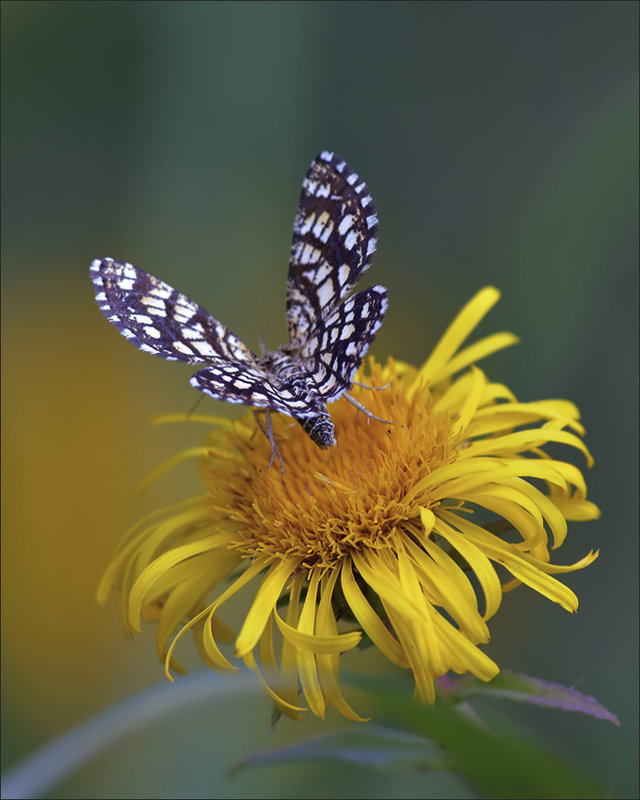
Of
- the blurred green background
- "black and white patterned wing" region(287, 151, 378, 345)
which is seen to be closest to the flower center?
"black and white patterned wing" region(287, 151, 378, 345)

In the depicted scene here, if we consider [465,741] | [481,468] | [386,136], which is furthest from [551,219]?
[465,741]

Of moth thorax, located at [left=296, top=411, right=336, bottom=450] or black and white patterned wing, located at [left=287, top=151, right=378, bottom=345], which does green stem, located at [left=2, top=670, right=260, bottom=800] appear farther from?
black and white patterned wing, located at [left=287, top=151, right=378, bottom=345]

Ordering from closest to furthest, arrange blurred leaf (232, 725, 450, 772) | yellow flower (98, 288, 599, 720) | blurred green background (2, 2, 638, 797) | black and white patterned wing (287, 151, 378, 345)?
yellow flower (98, 288, 599, 720), blurred leaf (232, 725, 450, 772), black and white patterned wing (287, 151, 378, 345), blurred green background (2, 2, 638, 797)

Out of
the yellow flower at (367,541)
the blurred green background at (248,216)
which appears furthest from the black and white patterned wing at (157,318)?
the blurred green background at (248,216)

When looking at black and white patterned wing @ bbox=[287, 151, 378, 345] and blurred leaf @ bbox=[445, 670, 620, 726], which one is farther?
black and white patterned wing @ bbox=[287, 151, 378, 345]

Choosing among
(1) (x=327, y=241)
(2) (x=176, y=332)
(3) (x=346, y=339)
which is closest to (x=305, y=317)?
(1) (x=327, y=241)
